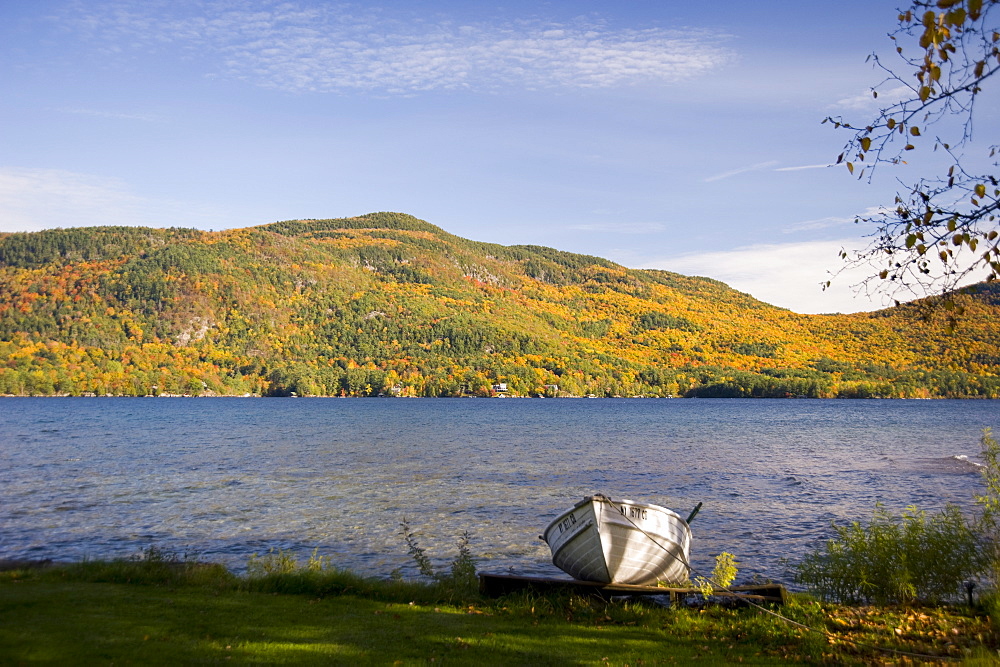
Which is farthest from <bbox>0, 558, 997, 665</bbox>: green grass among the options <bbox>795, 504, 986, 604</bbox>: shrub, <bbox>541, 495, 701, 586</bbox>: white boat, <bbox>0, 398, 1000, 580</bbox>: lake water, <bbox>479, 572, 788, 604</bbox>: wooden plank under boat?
<bbox>0, 398, 1000, 580</bbox>: lake water

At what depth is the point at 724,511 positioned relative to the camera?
93.7ft

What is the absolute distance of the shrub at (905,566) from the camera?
13086 millimetres

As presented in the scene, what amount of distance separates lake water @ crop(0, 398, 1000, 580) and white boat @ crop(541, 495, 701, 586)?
4.80 metres

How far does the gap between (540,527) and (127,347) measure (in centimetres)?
20125

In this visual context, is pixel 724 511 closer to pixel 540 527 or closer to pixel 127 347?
pixel 540 527

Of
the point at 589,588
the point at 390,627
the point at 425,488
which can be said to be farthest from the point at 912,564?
the point at 425,488

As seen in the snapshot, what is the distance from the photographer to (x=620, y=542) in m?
13.4

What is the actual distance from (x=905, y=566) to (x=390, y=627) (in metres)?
9.58

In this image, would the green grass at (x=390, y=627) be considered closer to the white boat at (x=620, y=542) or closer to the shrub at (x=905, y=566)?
Answer: the white boat at (x=620, y=542)

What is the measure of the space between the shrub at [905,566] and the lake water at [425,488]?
4533 millimetres

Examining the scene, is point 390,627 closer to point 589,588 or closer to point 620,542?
point 589,588

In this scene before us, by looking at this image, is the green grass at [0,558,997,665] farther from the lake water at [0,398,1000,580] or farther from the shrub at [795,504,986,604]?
the lake water at [0,398,1000,580]

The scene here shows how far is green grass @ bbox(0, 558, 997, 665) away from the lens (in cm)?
896

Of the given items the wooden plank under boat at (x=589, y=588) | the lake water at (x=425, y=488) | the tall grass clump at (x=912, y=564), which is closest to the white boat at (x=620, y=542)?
the wooden plank under boat at (x=589, y=588)
